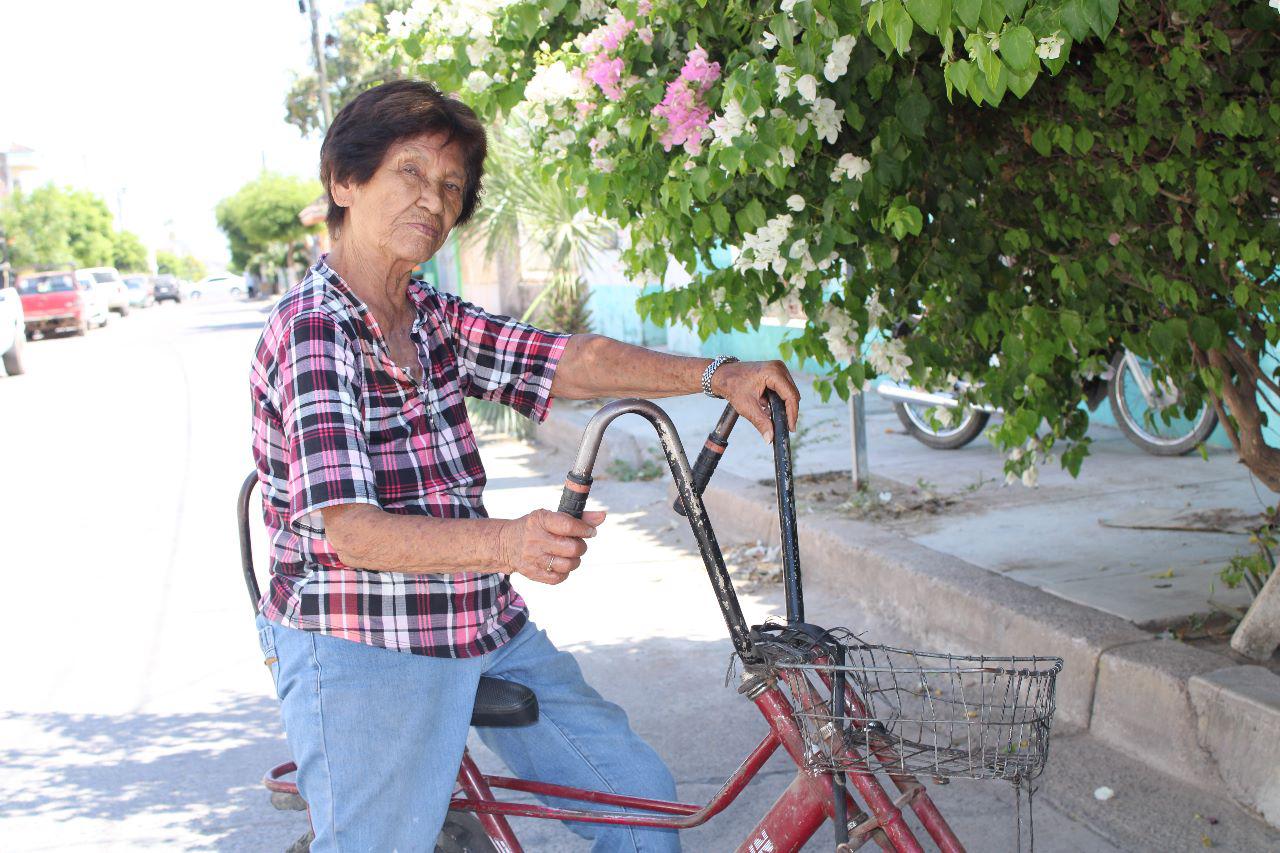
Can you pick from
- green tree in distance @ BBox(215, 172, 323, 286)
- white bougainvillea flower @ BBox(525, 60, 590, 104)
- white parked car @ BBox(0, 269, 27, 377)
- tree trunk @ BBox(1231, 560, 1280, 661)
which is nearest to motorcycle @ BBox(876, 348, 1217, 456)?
tree trunk @ BBox(1231, 560, 1280, 661)

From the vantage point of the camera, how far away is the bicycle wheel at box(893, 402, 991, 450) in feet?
26.0

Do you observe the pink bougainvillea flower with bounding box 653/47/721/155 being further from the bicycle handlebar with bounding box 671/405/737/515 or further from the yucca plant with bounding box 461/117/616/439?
the yucca plant with bounding box 461/117/616/439

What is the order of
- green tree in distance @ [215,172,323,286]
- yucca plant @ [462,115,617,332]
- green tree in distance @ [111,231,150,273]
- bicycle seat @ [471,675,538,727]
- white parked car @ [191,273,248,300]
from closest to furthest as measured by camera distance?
bicycle seat @ [471,675,538,727] → yucca plant @ [462,115,617,332] → green tree in distance @ [215,172,323,286] → green tree in distance @ [111,231,150,273] → white parked car @ [191,273,248,300]

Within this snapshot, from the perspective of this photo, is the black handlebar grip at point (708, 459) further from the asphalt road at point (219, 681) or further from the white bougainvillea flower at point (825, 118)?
the asphalt road at point (219, 681)

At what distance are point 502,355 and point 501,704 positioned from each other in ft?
2.34

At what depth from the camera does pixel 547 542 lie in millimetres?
1774

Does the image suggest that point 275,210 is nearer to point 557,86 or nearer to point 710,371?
point 557,86

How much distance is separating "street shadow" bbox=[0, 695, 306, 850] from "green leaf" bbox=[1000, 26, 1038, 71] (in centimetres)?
299

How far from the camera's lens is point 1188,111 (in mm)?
3469

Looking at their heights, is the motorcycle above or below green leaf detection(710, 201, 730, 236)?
below

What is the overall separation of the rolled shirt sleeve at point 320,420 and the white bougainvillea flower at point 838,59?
151cm

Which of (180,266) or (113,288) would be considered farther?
(180,266)

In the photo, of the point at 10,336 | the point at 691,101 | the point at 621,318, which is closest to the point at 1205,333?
the point at 691,101

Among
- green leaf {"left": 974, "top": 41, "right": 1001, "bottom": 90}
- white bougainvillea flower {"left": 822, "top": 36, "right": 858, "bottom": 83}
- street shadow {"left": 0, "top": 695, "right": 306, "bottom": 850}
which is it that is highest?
white bougainvillea flower {"left": 822, "top": 36, "right": 858, "bottom": 83}
